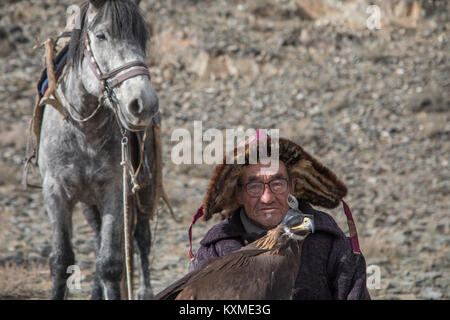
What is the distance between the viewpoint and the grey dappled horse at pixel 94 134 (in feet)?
14.1

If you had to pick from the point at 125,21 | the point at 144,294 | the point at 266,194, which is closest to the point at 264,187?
the point at 266,194

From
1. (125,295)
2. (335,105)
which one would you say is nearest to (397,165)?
(335,105)

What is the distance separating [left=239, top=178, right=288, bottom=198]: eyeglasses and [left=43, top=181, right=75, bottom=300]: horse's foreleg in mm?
1842

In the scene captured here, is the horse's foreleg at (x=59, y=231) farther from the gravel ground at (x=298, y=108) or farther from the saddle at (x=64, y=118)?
the gravel ground at (x=298, y=108)

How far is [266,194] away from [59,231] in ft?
6.69

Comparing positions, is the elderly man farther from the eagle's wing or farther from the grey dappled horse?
the grey dappled horse

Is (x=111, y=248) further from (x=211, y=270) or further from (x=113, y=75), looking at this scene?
(x=211, y=270)

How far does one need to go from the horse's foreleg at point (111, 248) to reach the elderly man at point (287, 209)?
131 cm

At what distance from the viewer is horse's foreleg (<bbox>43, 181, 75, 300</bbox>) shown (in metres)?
4.77

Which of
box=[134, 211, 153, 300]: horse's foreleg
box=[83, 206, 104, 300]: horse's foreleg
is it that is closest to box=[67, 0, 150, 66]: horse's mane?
box=[83, 206, 104, 300]: horse's foreleg

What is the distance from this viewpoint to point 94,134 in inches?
183

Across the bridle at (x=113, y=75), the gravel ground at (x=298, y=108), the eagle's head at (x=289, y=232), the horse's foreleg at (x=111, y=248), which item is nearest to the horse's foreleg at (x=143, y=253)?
the gravel ground at (x=298, y=108)

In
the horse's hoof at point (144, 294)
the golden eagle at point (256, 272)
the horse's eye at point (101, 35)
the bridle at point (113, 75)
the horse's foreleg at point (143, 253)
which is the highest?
the horse's eye at point (101, 35)
